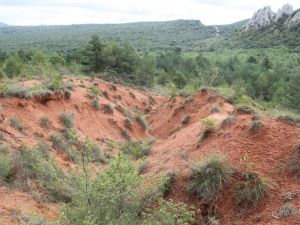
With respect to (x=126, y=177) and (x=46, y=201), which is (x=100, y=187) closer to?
(x=126, y=177)

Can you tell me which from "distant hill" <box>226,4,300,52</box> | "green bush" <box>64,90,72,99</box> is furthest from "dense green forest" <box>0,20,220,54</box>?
"green bush" <box>64,90,72,99</box>

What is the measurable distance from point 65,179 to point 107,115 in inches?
546

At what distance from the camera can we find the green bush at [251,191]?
377 inches

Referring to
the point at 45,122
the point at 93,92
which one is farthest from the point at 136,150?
the point at 93,92

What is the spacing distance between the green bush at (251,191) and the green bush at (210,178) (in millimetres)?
390

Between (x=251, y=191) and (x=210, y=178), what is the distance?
965 mm

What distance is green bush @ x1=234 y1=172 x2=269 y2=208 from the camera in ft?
31.4

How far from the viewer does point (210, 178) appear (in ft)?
33.1

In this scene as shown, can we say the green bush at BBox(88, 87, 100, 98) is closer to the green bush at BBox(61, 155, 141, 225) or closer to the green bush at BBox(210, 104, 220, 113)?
the green bush at BBox(210, 104, 220, 113)

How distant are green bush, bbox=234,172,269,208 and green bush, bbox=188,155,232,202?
1.28ft

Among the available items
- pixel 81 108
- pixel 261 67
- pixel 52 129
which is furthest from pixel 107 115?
pixel 261 67

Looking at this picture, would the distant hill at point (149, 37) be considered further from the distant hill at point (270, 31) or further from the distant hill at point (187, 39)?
the distant hill at point (270, 31)

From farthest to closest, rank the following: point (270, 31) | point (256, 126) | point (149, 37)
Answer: point (149, 37) < point (270, 31) < point (256, 126)

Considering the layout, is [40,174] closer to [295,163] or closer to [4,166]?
[4,166]
